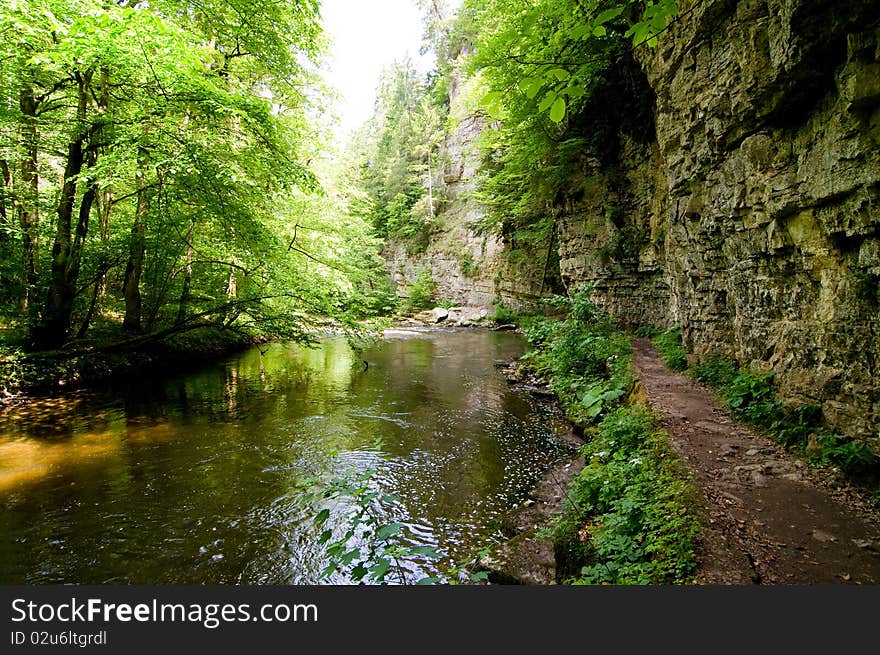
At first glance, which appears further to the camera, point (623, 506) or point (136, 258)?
point (136, 258)

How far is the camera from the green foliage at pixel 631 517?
3082 millimetres

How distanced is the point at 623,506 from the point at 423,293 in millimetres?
32774

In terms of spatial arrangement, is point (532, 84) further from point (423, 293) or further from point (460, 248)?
point (423, 293)

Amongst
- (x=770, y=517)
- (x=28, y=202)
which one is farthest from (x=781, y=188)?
(x=28, y=202)

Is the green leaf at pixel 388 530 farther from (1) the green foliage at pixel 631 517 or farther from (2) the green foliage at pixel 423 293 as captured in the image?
(2) the green foliage at pixel 423 293

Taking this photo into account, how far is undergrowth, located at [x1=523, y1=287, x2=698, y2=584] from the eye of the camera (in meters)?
3.13

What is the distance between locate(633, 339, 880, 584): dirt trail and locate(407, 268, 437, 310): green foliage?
31.2m

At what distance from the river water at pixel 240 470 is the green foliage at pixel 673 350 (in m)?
2.94

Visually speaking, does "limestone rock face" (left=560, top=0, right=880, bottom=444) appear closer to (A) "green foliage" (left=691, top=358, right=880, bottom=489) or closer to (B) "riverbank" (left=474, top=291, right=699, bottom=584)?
(A) "green foliage" (left=691, top=358, right=880, bottom=489)

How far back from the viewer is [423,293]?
119ft

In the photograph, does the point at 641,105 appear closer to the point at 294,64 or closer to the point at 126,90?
the point at 294,64

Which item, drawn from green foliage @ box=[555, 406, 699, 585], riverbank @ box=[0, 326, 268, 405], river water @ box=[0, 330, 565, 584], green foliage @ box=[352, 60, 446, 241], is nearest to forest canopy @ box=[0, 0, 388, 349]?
riverbank @ box=[0, 326, 268, 405]

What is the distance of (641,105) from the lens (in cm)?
1227

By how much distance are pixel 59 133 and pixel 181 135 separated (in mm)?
3698
